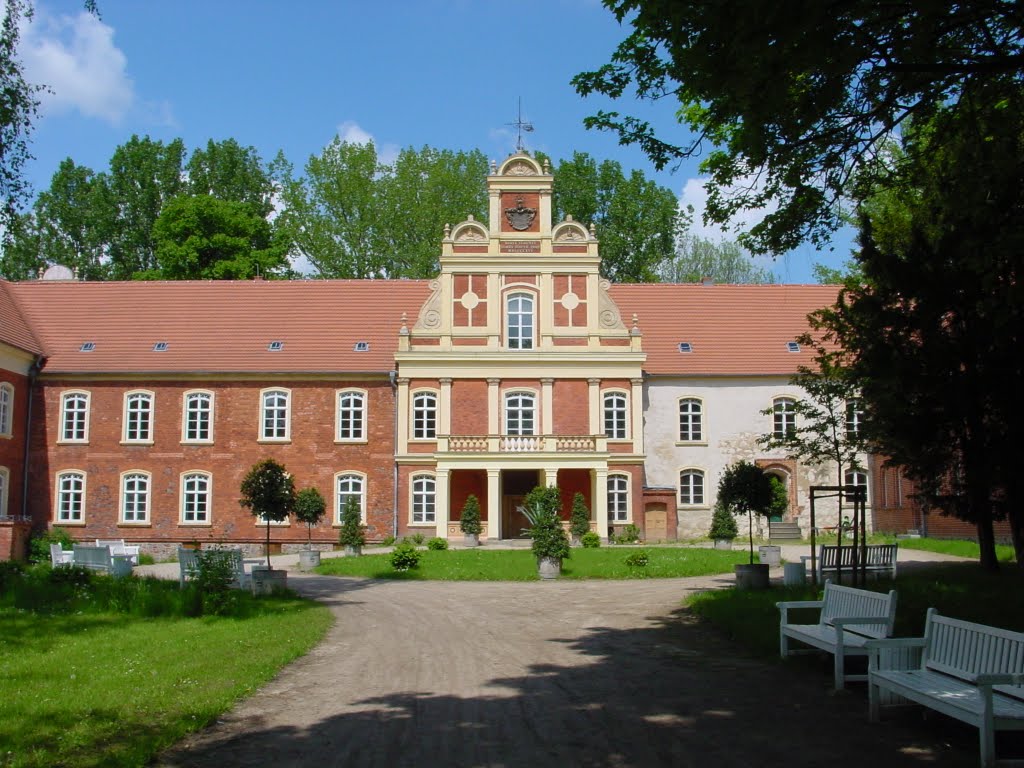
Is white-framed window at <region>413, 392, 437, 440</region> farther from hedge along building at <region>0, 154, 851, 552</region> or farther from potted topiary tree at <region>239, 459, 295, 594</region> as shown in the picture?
potted topiary tree at <region>239, 459, 295, 594</region>

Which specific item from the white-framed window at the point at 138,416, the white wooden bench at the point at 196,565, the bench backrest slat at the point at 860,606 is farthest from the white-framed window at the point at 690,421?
the bench backrest slat at the point at 860,606

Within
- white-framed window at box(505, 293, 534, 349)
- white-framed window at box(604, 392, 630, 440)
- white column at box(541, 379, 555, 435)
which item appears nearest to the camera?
white column at box(541, 379, 555, 435)

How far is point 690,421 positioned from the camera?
33.2m

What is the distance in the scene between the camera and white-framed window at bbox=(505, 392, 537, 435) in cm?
3183

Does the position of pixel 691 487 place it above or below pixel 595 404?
below

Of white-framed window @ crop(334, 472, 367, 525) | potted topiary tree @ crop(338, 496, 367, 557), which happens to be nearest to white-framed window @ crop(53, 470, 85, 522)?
white-framed window @ crop(334, 472, 367, 525)

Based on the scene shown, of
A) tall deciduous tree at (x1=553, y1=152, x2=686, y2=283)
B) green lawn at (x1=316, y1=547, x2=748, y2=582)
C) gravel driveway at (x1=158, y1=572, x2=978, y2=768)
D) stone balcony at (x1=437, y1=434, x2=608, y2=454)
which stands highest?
tall deciduous tree at (x1=553, y1=152, x2=686, y2=283)

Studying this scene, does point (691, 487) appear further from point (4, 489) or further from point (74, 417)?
point (4, 489)

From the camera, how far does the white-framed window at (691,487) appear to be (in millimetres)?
32969

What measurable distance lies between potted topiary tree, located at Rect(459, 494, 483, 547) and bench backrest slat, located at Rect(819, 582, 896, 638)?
20041 millimetres

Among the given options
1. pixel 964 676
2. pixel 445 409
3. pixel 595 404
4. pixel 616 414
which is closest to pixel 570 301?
pixel 595 404

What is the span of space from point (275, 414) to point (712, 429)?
14.2 metres

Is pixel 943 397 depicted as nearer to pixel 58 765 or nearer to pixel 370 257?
pixel 58 765

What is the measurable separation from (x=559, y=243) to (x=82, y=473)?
16.8m
